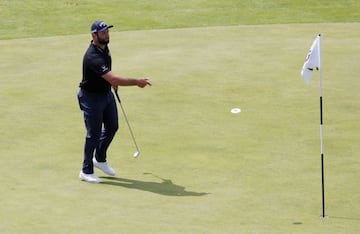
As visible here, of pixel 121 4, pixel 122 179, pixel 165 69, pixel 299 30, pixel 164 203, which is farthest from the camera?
pixel 121 4

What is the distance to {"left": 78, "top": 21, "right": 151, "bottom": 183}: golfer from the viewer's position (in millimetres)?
15148

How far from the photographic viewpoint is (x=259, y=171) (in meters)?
16.1

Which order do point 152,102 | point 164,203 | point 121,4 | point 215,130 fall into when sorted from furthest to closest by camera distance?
1. point 121,4
2. point 152,102
3. point 215,130
4. point 164,203

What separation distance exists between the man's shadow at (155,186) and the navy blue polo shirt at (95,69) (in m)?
1.50

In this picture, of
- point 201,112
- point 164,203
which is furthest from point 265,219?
point 201,112

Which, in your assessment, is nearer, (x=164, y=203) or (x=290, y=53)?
(x=164, y=203)

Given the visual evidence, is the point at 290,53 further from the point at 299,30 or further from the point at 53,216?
the point at 53,216

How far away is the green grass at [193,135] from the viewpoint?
13883 millimetres

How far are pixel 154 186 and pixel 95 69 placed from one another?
82.9 inches

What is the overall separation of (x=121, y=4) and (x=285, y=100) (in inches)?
480

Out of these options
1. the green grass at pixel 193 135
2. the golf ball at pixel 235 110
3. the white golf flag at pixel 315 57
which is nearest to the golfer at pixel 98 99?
the green grass at pixel 193 135

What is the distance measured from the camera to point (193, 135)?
60.1ft

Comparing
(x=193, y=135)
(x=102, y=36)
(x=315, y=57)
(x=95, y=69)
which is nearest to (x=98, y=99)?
(x=95, y=69)

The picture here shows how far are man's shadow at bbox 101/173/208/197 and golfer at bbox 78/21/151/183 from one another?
0.22m
